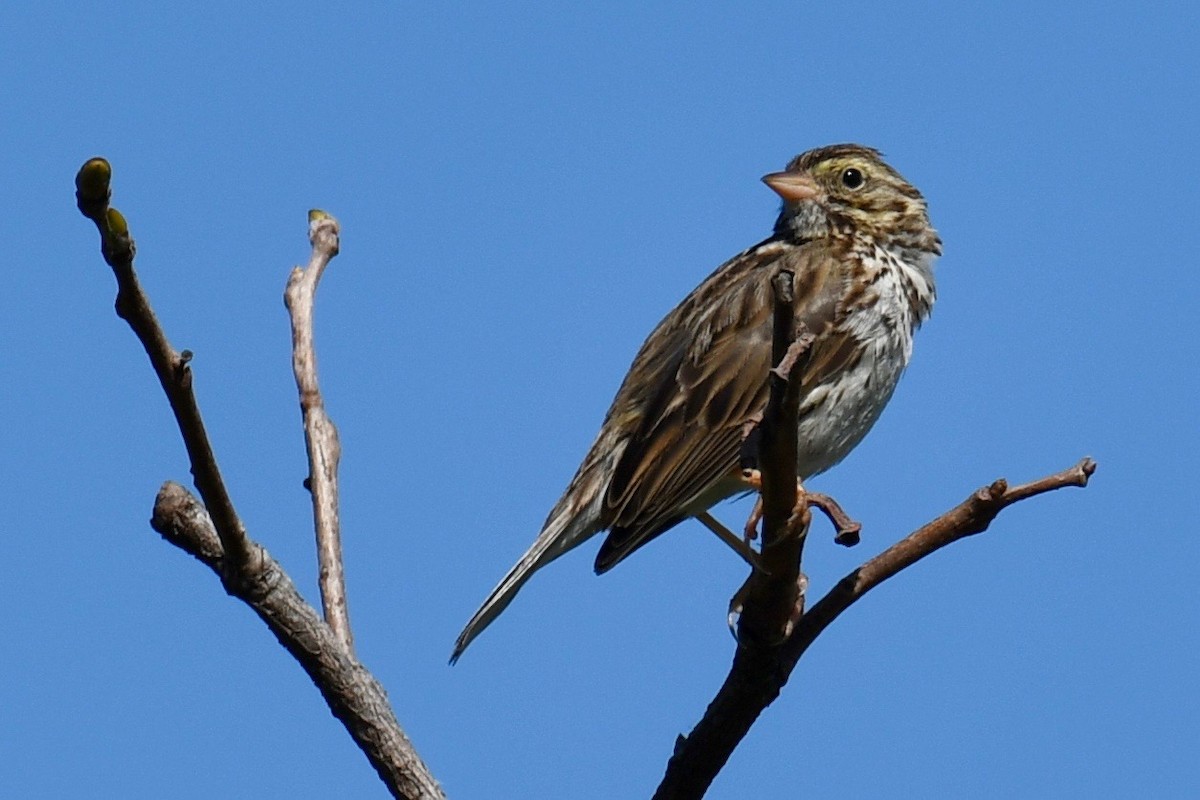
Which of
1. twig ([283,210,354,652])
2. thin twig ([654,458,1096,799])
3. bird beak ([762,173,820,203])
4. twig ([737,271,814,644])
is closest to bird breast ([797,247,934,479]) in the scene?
bird beak ([762,173,820,203])

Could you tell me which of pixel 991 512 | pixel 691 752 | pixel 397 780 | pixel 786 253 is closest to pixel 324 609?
pixel 397 780

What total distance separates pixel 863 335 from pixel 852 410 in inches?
13.1

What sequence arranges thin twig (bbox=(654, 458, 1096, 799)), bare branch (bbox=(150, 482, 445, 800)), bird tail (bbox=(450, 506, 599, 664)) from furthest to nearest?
bird tail (bbox=(450, 506, 599, 664))
thin twig (bbox=(654, 458, 1096, 799))
bare branch (bbox=(150, 482, 445, 800))

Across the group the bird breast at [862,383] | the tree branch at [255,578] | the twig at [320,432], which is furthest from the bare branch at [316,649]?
the bird breast at [862,383]

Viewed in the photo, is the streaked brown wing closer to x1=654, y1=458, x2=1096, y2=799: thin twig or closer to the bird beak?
the bird beak

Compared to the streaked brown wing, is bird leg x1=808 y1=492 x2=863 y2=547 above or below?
below

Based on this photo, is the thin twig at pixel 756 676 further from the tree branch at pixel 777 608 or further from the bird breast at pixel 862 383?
the bird breast at pixel 862 383

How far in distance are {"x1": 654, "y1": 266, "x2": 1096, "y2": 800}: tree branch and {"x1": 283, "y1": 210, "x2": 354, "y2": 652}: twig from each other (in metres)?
1.05

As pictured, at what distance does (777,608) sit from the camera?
4.95 m

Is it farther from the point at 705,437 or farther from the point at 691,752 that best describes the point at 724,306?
the point at 691,752

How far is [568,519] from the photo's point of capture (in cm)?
714

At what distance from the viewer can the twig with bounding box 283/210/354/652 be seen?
480 centimetres

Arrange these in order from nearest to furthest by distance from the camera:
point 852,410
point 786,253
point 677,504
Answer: point 677,504
point 852,410
point 786,253

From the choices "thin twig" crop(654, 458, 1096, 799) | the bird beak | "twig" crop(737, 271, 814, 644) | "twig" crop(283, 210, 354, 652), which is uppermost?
the bird beak
